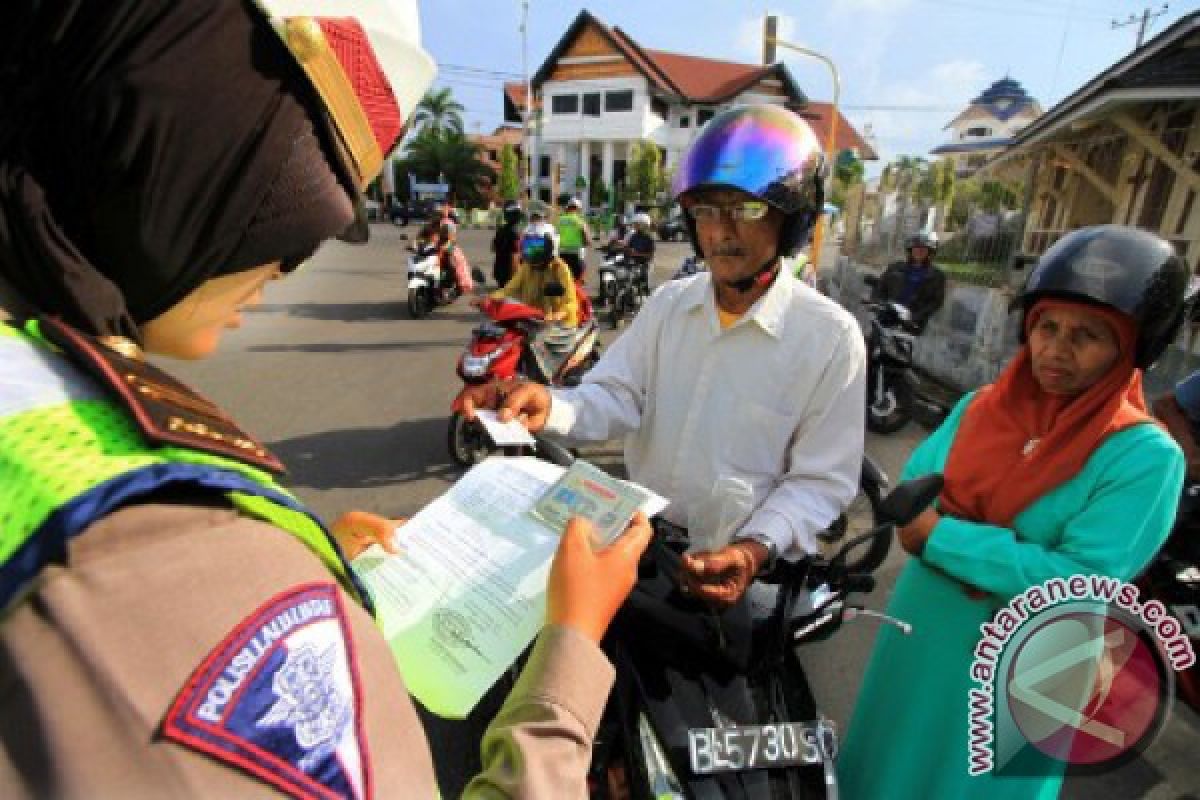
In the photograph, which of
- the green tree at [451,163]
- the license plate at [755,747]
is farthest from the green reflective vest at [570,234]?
the green tree at [451,163]

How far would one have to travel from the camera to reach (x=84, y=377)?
0.54 meters

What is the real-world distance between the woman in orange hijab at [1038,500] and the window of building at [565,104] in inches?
1747

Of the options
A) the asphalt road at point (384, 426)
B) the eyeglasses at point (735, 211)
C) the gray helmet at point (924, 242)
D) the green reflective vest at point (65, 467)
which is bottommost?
the asphalt road at point (384, 426)

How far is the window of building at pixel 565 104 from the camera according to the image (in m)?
41.9

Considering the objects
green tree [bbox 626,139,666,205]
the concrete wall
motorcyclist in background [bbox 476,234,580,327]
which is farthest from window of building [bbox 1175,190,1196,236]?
green tree [bbox 626,139,666,205]

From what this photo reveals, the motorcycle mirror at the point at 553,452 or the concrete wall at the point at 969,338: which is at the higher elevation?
the motorcycle mirror at the point at 553,452

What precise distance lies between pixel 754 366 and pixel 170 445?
1.45 m

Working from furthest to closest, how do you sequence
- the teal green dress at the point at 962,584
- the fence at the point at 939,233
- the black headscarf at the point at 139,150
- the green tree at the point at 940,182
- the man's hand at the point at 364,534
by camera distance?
the green tree at the point at 940,182 → the fence at the point at 939,233 → the teal green dress at the point at 962,584 → the man's hand at the point at 364,534 → the black headscarf at the point at 139,150

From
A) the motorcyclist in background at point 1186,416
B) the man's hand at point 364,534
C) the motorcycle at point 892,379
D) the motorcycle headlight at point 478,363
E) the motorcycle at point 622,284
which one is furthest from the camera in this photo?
the motorcycle at point 622,284

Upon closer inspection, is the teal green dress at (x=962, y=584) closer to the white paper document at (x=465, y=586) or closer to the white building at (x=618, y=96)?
the white paper document at (x=465, y=586)

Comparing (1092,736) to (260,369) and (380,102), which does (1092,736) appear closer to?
(380,102)

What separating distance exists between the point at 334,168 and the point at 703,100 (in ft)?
151

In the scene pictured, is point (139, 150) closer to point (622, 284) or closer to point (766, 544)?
point (766, 544)

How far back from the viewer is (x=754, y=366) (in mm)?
1745
